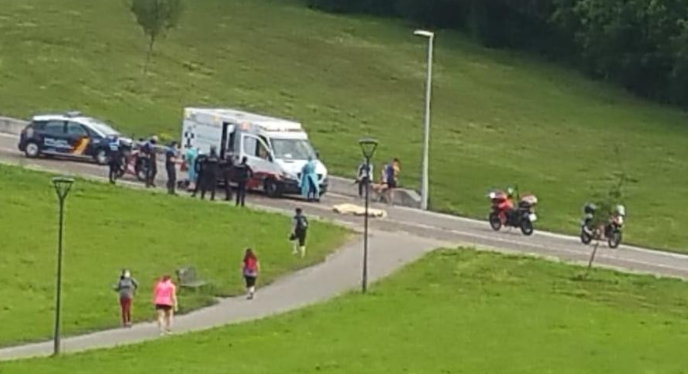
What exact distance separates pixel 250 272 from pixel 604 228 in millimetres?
13517

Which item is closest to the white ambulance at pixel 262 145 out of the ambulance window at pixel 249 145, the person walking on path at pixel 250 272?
the ambulance window at pixel 249 145

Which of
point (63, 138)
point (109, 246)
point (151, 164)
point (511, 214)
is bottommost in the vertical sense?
point (109, 246)

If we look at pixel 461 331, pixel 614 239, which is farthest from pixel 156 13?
pixel 461 331

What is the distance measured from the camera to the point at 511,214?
54500 millimetres

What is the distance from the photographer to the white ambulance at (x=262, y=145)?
57688 millimetres

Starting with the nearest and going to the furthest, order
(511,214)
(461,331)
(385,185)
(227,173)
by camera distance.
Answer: (461,331) < (511,214) < (227,173) < (385,185)

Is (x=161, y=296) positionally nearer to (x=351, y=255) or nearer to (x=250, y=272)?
(x=250, y=272)

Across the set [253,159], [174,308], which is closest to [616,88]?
[253,159]

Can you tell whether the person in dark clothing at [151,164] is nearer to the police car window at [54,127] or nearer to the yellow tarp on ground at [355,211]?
the police car window at [54,127]

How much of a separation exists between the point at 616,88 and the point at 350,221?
163 feet

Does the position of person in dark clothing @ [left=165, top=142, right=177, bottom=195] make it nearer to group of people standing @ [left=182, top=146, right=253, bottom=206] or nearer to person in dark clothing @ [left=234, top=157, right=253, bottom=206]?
group of people standing @ [left=182, top=146, right=253, bottom=206]

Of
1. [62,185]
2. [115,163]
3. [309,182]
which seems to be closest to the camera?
[62,185]

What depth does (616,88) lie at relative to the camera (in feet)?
332

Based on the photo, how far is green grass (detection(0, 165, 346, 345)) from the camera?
4047 cm
